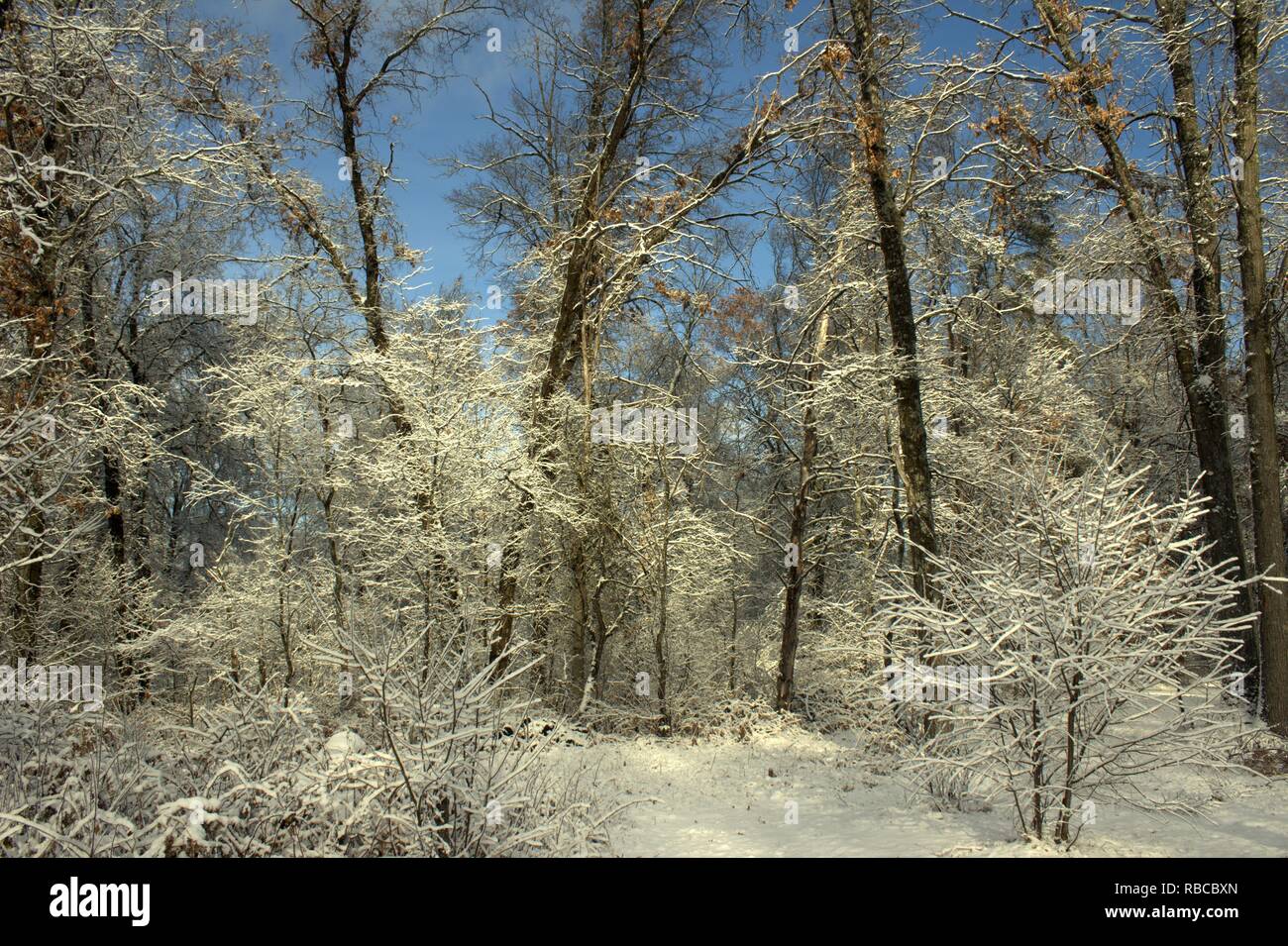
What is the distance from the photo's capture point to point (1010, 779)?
4938mm

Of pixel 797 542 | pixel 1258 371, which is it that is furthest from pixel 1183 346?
pixel 797 542

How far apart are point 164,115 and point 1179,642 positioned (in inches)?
529

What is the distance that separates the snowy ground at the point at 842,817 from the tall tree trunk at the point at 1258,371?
1619 millimetres

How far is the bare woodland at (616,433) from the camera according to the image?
15.5 feet

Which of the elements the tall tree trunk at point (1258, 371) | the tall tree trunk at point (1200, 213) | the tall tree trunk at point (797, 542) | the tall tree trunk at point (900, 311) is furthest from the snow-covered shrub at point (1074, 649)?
the tall tree trunk at point (797, 542)

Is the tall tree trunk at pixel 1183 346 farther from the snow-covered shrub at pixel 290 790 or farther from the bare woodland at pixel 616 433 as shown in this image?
the snow-covered shrub at pixel 290 790

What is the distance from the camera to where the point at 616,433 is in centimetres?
1203

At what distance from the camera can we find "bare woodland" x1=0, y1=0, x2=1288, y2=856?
15.5 feet

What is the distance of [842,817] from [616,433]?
6889 mm

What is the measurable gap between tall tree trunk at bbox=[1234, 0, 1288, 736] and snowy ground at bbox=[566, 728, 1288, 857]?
5.31ft

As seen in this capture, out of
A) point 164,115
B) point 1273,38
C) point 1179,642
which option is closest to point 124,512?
point 164,115

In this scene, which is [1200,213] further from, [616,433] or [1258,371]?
[616,433]

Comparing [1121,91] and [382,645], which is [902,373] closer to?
[1121,91]

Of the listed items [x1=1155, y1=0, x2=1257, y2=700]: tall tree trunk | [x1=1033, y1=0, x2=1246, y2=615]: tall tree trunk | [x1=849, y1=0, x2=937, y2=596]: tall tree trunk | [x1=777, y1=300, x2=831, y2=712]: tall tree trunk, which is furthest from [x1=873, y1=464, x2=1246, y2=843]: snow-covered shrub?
[x1=777, y1=300, x2=831, y2=712]: tall tree trunk
